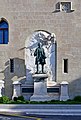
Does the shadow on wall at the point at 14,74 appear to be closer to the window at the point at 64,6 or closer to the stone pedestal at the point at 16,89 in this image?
the stone pedestal at the point at 16,89

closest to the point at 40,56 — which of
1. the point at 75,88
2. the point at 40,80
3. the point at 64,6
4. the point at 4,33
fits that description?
the point at 40,80

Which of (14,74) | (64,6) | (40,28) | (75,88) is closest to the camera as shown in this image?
(75,88)

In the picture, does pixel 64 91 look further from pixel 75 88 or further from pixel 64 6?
pixel 64 6

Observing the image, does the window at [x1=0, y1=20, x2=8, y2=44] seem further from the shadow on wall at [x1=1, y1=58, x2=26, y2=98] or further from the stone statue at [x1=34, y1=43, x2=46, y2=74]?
the stone statue at [x1=34, y1=43, x2=46, y2=74]

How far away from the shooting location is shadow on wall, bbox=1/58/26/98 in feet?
77.2

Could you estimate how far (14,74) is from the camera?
23.7 m

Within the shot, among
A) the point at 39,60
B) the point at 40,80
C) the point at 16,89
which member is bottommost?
the point at 16,89

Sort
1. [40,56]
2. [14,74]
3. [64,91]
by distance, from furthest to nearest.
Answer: [14,74] → [64,91] → [40,56]

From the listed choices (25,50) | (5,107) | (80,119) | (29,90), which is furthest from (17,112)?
(25,50)

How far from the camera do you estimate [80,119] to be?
16.0 m

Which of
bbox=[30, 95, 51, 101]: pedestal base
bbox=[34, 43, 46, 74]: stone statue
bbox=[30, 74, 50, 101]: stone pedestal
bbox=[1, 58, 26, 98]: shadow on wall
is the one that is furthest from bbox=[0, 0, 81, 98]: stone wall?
bbox=[30, 95, 51, 101]: pedestal base

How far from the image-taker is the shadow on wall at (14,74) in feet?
77.2

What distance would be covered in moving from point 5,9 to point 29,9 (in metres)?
1.56

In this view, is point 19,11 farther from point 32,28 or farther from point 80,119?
point 80,119
